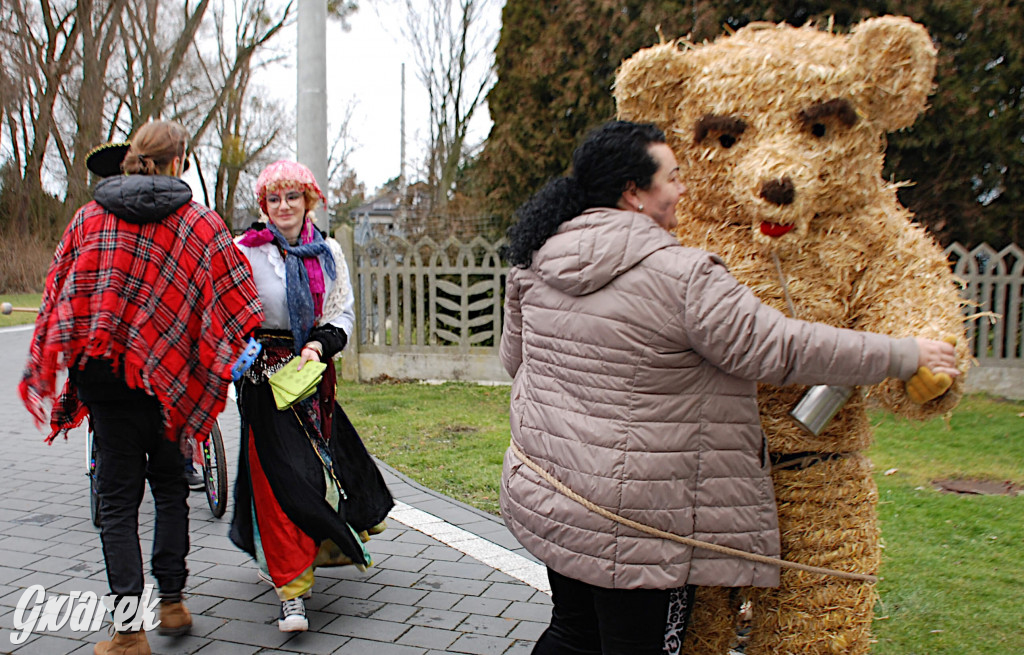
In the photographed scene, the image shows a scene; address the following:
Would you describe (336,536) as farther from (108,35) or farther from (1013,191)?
(108,35)

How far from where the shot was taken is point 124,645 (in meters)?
3.12

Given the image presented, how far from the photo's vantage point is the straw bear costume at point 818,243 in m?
2.37

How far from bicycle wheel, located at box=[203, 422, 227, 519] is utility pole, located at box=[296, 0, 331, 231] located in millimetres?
3621

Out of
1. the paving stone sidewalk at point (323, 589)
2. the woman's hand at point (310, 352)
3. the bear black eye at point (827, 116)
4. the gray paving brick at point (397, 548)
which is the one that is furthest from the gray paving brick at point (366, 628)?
the bear black eye at point (827, 116)

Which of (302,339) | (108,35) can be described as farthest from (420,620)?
(108,35)

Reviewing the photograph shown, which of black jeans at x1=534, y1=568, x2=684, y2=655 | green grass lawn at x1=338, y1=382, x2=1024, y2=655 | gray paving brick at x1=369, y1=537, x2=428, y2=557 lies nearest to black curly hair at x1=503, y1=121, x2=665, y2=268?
black jeans at x1=534, y1=568, x2=684, y2=655

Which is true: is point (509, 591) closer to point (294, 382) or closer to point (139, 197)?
point (294, 382)

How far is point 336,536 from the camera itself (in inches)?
136

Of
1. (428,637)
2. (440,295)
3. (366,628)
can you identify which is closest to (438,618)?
(428,637)

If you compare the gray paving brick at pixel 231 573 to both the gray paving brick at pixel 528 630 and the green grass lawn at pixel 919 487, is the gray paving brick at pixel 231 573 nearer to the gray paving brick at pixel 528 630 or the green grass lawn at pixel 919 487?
the gray paving brick at pixel 528 630

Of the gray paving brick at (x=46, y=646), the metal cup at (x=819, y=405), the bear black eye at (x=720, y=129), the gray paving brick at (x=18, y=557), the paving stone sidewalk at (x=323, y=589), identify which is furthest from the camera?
the gray paving brick at (x=18, y=557)

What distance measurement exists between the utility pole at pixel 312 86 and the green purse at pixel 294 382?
16.5 feet

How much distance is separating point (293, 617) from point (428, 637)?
1.76ft

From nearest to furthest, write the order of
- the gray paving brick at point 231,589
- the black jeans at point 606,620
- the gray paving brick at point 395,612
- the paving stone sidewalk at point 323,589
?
the black jeans at point 606,620, the paving stone sidewalk at point 323,589, the gray paving brick at point 395,612, the gray paving brick at point 231,589
